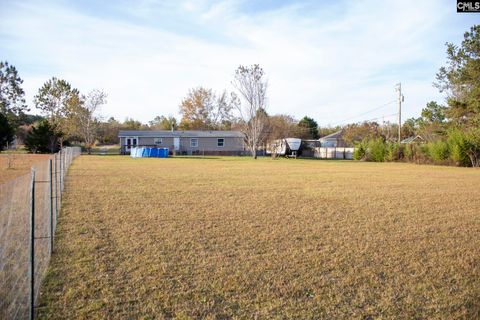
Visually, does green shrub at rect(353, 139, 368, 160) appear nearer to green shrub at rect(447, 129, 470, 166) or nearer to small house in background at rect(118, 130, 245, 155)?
green shrub at rect(447, 129, 470, 166)

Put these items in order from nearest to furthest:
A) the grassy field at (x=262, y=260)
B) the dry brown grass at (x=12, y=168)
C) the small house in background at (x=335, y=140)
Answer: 1. the grassy field at (x=262, y=260)
2. the dry brown grass at (x=12, y=168)
3. the small house in background at (x=335, y=140)

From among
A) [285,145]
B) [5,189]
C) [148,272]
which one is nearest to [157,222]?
[148,272]

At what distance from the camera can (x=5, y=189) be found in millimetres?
9461

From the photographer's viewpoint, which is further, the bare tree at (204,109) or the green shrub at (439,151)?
the bare tree at (204,109)

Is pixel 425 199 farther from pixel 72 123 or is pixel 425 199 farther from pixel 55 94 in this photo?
pixel 55 94

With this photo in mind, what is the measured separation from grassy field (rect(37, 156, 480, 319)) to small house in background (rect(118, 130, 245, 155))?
36202mm

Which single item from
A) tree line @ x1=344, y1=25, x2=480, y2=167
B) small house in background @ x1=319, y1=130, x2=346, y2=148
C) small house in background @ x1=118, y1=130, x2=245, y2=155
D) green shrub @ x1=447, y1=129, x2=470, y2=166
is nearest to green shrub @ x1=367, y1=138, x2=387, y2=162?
tree line @ x1=344, y1=25, x2=480, y2=167

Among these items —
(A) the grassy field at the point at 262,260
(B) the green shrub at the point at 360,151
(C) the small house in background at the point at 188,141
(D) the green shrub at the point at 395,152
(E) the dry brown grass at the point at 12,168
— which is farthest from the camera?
(C) the small house in background at the point at 188,141

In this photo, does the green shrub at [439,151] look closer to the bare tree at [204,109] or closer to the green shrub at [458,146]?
the green shrub at [458,146]

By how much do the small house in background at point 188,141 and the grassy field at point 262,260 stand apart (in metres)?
36.2

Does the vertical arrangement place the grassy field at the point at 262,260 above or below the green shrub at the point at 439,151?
below

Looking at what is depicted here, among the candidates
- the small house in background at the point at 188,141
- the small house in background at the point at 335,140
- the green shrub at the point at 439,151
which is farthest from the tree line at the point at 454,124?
the small house in background at the point at 335,140

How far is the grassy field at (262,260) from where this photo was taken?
3.74 meters

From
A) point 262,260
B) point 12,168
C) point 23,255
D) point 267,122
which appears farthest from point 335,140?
point 23,255
